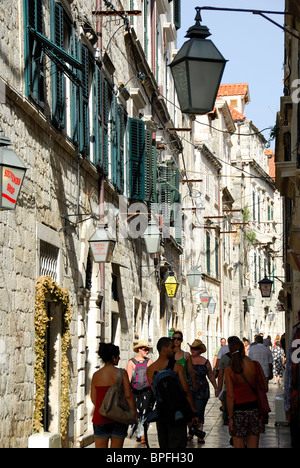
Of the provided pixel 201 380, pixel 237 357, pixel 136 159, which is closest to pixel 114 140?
pixel 136 159

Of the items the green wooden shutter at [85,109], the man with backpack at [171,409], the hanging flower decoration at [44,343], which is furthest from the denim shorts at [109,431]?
the green wooden shutter at [85,109]

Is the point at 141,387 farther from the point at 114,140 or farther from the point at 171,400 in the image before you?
the point at 114,140

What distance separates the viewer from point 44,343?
38.4 feet

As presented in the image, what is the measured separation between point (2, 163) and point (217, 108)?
37316mm

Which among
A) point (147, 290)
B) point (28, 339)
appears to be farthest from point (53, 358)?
point (147, 290)

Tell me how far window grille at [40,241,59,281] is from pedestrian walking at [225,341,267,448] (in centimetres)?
339

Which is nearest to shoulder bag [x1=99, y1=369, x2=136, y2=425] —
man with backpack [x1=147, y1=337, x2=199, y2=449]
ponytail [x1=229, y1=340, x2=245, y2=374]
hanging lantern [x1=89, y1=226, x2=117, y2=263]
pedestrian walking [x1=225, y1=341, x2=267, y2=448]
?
man with backpack [x1=147, y1=337, x2=199, y2=449]

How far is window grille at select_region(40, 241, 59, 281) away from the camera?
40.1ft

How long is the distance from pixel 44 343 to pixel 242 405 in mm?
3007

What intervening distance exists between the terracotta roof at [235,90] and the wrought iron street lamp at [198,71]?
50.9 meters

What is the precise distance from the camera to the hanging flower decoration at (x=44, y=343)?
1137 centimetres

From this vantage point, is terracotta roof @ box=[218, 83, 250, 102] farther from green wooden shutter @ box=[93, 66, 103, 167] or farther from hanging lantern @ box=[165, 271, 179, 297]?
green wooden shutter @ box=[93, 66, 103, 167]

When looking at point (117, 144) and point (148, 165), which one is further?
point (148, 165)
